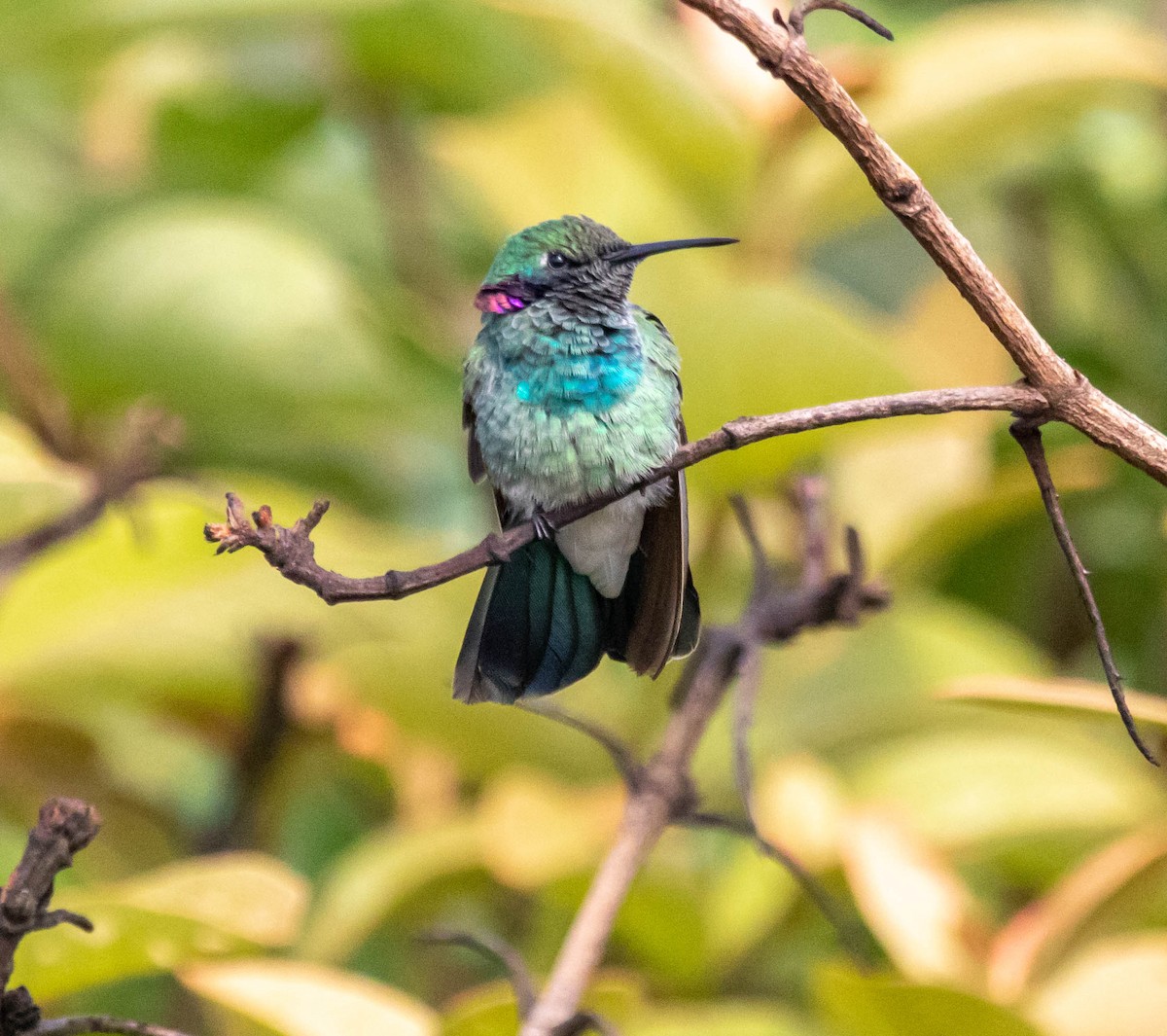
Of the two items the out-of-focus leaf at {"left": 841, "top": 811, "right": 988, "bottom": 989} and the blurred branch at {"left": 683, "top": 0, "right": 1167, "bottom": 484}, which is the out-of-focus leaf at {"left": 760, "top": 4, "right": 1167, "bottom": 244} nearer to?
the out-of-focus leaf at {"left": 841, "top": 811, "right": 988, "bottom": 989}

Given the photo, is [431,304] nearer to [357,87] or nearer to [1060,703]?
[357,87]

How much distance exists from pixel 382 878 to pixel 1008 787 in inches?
20.0

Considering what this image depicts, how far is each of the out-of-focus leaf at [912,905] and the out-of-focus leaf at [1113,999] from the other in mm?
58

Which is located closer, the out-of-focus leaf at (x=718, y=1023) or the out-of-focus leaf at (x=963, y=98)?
the out-of-focus leaf at (x=718, y=1023)

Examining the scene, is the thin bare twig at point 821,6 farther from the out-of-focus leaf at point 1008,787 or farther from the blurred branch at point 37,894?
the out-of-focus leaf at point 1008,787

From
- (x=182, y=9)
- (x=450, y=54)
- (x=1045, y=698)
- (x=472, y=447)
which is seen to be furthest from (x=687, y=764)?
(x=450, y=54)

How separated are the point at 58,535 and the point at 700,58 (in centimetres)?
95

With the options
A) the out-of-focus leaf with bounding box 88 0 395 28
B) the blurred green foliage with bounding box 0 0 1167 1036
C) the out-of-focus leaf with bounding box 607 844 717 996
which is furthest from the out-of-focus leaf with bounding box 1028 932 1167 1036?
the out-of-focus leaf with bounding box 88 0 395 28

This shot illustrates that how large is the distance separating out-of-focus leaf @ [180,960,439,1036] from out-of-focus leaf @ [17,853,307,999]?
0.02 m

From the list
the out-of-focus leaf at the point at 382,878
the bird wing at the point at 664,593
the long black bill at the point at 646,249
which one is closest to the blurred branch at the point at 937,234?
the bird wing at the point at 664,593

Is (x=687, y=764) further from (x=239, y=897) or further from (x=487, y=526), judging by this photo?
(x=487, y=526)

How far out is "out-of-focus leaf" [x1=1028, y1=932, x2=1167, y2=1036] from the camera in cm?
97

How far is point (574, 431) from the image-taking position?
1.09 meters

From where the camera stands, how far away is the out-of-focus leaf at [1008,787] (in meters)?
1.23
